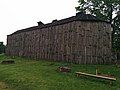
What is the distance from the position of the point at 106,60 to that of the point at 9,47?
29976 millimetres

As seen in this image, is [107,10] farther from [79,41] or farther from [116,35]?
[79,41]

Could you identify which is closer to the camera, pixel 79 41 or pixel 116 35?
pixel 79 41

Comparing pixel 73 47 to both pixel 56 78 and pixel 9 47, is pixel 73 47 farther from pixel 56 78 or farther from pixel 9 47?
pixel 9 47

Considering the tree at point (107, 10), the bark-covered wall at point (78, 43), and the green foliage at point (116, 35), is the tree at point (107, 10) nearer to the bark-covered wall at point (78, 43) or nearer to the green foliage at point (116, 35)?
the green foliage at point (116, 35)

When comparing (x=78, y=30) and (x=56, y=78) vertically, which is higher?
(x=78, y=30)

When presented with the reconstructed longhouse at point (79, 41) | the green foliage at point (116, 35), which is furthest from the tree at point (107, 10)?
the reconstructed longhouse at point (79, 41)

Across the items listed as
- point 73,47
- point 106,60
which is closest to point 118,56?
point 106,60

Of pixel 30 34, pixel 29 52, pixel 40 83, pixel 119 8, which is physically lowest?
pixel 40 83

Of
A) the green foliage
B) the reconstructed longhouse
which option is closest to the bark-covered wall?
the reconstructed longhouse

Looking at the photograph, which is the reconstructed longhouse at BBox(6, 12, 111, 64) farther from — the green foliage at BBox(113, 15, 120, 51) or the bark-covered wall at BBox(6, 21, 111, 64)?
the green foliage at BBox(113, 15, 120, 51)

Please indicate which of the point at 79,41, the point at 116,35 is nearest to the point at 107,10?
the point at 116,35

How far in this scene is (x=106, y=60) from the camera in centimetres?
3972

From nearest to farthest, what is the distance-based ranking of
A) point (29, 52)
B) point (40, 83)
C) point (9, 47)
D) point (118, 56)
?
point (40, 83), point (118, 56), point (29, 52), point (9, 47)

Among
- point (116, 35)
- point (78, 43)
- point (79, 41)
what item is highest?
point (116, 35)
